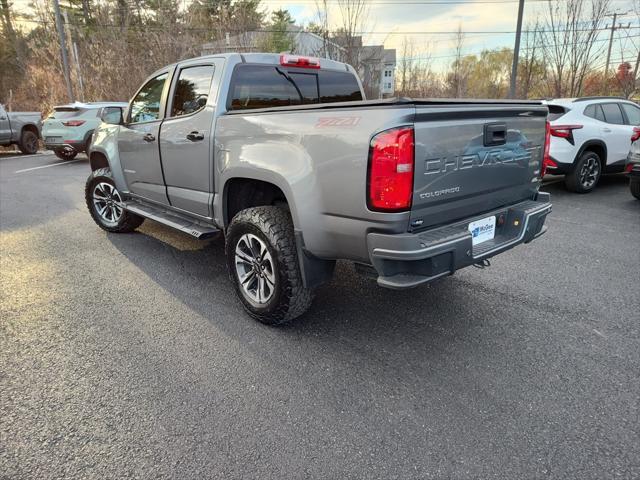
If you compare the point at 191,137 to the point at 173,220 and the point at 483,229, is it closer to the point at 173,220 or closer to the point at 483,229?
the point at 173,220

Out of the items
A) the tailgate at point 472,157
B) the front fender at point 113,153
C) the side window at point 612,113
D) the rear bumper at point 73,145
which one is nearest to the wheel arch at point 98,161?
the front fender at point 113,153

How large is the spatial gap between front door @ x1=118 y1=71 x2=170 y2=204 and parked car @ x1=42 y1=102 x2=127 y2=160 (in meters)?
8.19

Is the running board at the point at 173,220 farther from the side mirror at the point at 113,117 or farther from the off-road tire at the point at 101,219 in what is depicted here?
the side mirror at the point at 113,117

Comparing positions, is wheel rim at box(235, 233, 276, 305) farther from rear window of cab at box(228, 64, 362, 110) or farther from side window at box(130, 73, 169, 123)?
side window at box(130, 73, 169, 123)

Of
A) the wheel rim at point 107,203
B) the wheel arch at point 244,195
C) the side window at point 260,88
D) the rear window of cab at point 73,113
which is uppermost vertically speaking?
the rear window of cab at point 73,113

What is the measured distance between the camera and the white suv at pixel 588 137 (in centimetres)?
723

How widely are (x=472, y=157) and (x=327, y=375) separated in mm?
1646

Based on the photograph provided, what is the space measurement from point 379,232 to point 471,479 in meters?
1.28

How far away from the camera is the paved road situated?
204 centimetres

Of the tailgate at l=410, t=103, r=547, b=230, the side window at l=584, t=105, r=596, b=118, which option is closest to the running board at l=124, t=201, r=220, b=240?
the tailgate at l=410, t=103, r=547, b=230

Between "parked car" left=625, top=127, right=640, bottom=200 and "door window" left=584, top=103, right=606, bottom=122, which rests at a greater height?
"door window" left=584, top=103, right=606, bottom=122

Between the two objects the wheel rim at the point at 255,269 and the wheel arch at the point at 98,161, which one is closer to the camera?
the wheel rim at the point at 255,269

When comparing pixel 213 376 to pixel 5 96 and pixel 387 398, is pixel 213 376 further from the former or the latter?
pixel 5 96

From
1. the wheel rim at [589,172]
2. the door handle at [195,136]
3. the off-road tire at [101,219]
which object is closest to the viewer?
the door handle at [195,136]
